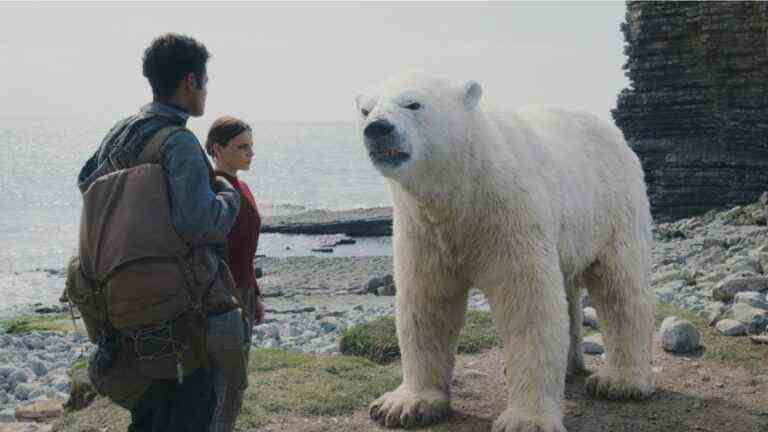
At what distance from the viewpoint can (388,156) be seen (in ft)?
14.3

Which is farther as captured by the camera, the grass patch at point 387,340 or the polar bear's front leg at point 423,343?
the grass patch at point 387,340

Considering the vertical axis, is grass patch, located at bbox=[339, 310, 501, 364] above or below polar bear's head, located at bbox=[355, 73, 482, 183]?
below

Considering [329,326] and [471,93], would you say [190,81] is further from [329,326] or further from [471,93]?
[329,326]

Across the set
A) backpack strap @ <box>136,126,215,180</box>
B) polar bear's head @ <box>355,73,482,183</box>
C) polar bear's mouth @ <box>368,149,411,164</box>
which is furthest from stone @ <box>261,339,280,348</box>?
backpack strap @ <box>136,126,215,180</box>

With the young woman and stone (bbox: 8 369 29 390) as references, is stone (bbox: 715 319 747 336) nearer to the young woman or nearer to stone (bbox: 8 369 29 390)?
the young woman

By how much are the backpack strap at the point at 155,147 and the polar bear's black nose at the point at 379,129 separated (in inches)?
40.5

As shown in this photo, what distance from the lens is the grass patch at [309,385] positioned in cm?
560

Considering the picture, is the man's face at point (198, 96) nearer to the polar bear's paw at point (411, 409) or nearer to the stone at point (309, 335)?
the polar bear's paw at point (411, 409)

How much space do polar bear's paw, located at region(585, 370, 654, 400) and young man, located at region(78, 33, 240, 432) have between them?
2857 millimetres

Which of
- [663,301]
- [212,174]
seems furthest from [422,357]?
[663,301]

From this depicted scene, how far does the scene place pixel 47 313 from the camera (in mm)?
16703

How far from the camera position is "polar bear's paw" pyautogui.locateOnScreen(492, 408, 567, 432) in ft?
15.7

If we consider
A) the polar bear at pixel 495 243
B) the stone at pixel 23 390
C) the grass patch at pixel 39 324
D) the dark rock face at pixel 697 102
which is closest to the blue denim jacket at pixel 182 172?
the polar bear at pixel 495 243

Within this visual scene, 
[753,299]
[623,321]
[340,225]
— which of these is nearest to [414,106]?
[623,321]
